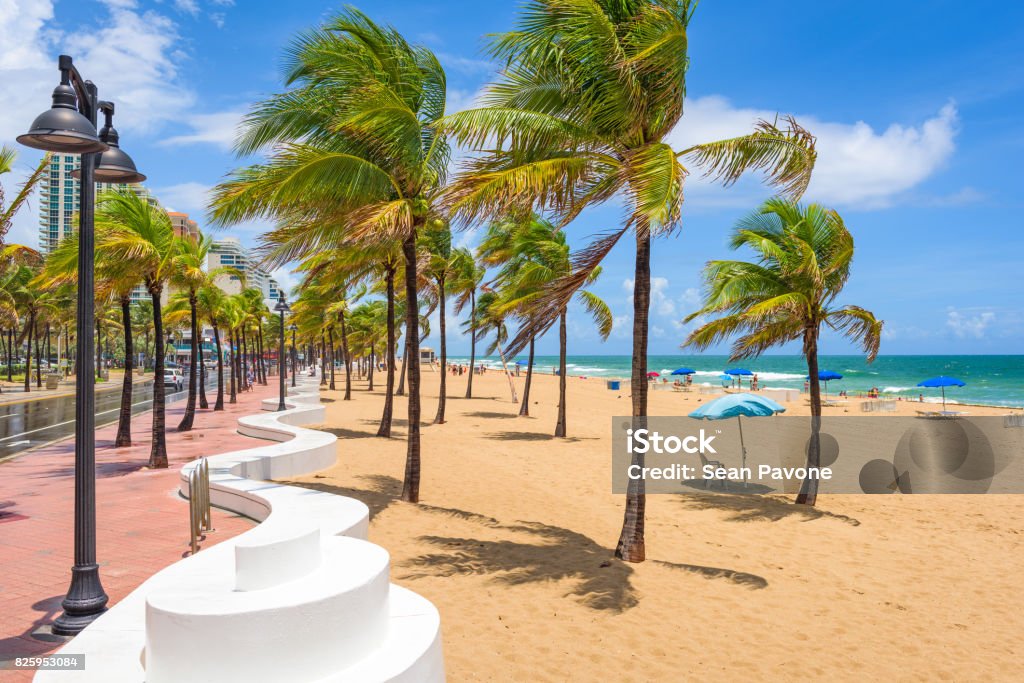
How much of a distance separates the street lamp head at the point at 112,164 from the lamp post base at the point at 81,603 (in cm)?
374

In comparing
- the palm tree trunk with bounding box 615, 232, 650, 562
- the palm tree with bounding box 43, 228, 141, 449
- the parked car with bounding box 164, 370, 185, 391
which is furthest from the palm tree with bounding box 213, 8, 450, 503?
the parked car with bounding box 164, 370, 185, 391

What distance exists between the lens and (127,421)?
17266mm

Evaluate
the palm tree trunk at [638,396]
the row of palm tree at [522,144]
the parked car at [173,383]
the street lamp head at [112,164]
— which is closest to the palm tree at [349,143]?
the row of palm tree at [522,144]

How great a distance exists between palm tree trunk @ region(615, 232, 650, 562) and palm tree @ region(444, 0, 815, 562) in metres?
0.02

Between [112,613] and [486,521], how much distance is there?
20.1 ft

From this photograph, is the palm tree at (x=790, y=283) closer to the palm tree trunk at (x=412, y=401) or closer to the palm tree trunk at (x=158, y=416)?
the palm tree trunk at (x=412, y=401)

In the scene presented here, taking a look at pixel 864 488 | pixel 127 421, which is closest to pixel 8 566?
pixel 127 421

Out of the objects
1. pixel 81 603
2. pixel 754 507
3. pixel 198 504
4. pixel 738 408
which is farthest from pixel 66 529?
pixel 738 408

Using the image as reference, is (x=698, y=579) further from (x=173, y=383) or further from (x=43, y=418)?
(x=173, y=383)

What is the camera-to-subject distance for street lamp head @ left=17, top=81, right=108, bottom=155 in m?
5.37

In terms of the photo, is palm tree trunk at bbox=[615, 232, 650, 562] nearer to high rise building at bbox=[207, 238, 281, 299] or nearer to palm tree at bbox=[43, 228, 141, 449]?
high rise building at bbox=[207, 238, 281, 299]

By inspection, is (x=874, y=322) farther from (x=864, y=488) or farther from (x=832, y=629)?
(x=832, y=629)

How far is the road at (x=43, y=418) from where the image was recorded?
1911cm

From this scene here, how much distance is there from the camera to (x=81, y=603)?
18.7 ft
